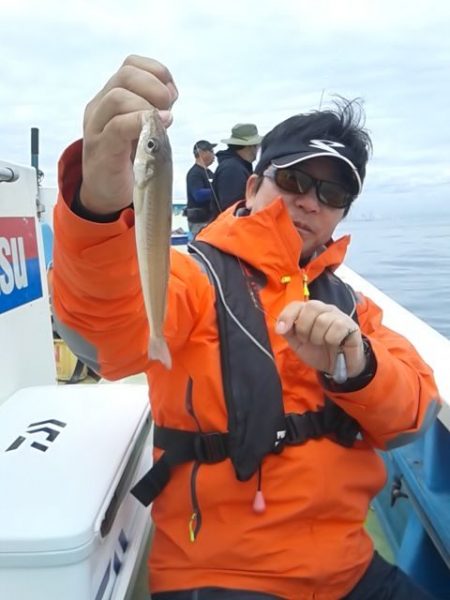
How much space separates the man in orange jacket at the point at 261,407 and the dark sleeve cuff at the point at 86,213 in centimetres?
13

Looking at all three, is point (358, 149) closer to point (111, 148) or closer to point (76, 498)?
point (111, 148)

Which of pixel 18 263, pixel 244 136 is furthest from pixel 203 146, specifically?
pixel 18 263

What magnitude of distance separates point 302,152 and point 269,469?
91 cm

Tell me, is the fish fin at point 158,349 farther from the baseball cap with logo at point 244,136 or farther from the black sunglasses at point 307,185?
the baseball cap with logo at point 244,136

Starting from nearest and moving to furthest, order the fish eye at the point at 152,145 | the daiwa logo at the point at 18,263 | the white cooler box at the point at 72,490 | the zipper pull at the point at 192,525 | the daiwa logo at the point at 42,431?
the fish eye at the point at 152,145
the white cooler box at the point at 72,490
the zipper pull at the point at 192,525
the daiwa logo at the point at 42,431
the daiwa logo at the point at 18,263

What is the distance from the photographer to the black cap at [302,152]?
171cm

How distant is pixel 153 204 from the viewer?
2.89 feet

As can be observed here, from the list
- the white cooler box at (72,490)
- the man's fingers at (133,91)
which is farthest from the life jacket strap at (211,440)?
the man's fingers at (133,91)

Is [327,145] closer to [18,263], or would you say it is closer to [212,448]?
[212,448]

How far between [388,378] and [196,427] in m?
0.52

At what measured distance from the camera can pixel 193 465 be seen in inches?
59.0

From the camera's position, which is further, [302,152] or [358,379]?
[302,152]

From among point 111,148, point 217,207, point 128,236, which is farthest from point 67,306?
point 217,207

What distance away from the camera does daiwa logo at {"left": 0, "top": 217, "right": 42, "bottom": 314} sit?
7.25 ft
